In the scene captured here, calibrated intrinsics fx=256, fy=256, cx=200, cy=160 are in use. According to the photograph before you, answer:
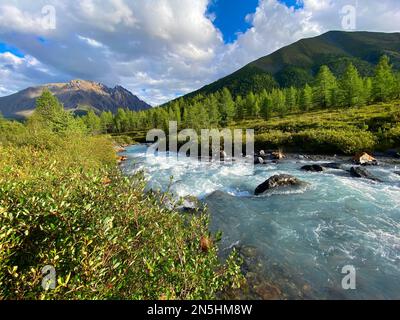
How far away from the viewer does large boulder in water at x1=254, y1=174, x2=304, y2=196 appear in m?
A: 23.4

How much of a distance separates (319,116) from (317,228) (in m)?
61.1

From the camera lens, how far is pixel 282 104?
9544 centimetres

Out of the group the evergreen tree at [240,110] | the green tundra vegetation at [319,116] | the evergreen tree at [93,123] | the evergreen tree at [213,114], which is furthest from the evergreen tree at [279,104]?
the evergreen tree at [93,123]

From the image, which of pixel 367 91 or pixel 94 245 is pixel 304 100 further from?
pixel 94 245

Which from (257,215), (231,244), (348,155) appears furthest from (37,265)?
(348,155)

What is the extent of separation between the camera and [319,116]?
228 ft

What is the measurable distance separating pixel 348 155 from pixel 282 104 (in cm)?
6007

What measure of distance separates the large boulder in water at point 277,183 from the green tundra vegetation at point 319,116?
69.2ft

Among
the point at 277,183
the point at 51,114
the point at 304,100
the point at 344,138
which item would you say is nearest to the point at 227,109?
the point at 304,100

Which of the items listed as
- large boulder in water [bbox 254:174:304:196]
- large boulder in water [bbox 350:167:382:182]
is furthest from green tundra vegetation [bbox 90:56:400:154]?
large boulder in water [bbox 254:174:304:196]

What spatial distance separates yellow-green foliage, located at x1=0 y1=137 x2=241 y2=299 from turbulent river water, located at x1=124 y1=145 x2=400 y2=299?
4.57m

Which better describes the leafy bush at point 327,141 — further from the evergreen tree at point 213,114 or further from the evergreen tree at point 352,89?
the evergreen tree at point 213,114

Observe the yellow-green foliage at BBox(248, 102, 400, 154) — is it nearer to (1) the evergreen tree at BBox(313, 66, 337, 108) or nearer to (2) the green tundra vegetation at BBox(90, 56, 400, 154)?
(2) the green tundra vegetation at BBox(90, 56, 400, 154)
